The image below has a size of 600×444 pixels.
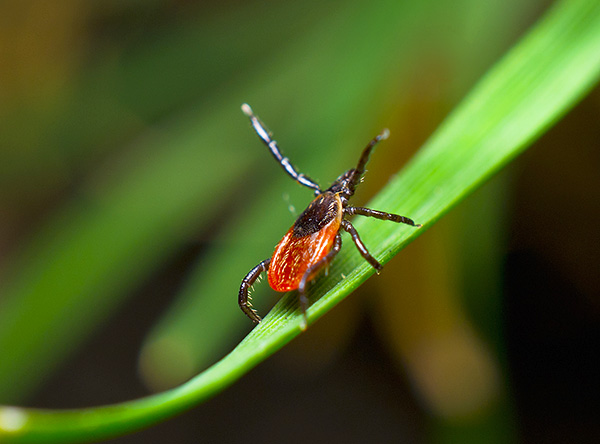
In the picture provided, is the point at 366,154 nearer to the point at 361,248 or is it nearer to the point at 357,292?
the point at 361,248

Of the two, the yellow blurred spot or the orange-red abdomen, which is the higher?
the orange-red abdomen

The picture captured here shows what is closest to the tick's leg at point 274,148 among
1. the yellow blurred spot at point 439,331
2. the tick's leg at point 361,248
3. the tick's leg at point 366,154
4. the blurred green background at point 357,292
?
the blurred green background at point 357,292

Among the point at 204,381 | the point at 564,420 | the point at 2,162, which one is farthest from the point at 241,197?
the point at 204,381

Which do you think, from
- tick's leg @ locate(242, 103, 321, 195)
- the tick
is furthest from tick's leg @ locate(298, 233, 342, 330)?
tick's leg @ locate(242, 103, 321, 195)

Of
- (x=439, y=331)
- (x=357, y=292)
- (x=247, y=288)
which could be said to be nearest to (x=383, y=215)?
(x=247, y=288)

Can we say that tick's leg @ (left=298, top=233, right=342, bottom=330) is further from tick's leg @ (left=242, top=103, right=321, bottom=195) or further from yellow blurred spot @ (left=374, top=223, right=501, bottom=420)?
yellow blurred spot @ (left=374, top=223, right=501, bottom=420)

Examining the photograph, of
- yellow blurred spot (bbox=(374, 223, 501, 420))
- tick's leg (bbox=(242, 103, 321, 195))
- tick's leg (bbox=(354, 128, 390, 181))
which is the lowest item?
yellow blurred spot (bbox=(374, 223, 501, 420))

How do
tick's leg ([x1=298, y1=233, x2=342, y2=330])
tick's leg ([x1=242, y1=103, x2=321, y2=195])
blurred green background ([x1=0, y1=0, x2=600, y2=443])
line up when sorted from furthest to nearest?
blurred green background ([x1=0, y1=0, x2=600, y2=443]) → tick's leg ([x1=242, y1=103, x2=321, y2=195]) → tick's leg ([x1=298, y1=233, x2=342, y2=330])

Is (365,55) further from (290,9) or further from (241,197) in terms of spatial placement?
(241,197)
